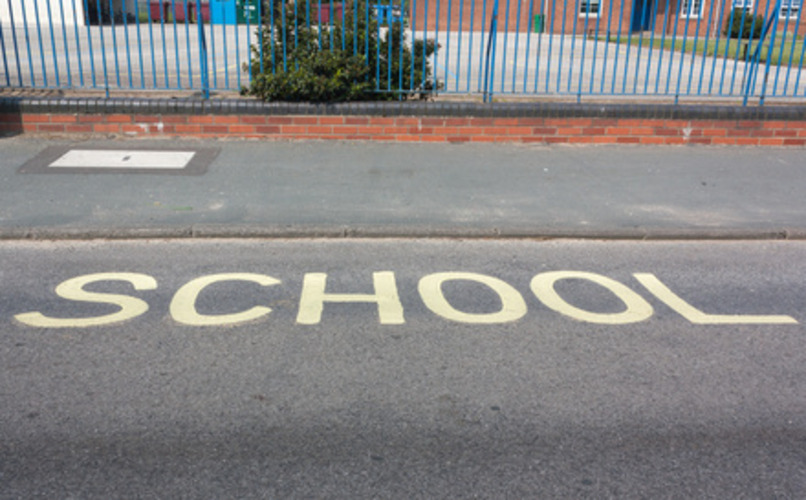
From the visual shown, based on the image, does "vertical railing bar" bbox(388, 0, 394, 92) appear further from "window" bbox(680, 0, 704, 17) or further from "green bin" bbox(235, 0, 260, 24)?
"window" bbox(680, 0, 704, 17)

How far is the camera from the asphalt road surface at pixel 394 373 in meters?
2.91

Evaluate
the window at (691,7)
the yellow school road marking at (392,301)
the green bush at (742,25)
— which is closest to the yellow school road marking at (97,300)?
the yellow school road marking at (392,301)

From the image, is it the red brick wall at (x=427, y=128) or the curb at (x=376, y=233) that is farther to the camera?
the red brick wall at (x=427, y=128)

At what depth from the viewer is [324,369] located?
375cm

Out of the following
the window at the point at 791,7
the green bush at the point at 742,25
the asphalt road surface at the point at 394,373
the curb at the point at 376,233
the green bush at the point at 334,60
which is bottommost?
the asphalt road surface at the point at 394,373

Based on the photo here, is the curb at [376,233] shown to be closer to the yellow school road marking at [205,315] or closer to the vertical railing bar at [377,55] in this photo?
the yellow school road marking at [205,315]

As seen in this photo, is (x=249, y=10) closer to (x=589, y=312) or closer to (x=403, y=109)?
(x=403, y=109)

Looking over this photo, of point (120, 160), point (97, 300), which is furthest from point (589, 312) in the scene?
point (120, 160)

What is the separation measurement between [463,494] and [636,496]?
0.70 metres

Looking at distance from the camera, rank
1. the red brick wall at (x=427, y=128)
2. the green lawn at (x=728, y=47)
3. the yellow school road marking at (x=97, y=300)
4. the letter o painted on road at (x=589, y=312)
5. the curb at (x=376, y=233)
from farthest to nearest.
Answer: the green lawn at (x=728, y=47), the red brick wall at (x=427, y=128), the curb at (x=376, y=233), the letter o painted on road at (x=589, y=312), the yellow school road marking at (x=97, y=300)

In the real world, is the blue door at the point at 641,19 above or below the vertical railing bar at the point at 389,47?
above

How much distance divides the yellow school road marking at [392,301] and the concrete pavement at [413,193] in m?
0.93

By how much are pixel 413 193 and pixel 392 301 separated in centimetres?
248

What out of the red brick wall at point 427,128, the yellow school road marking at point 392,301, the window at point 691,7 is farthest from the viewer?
the window at point 691,7
